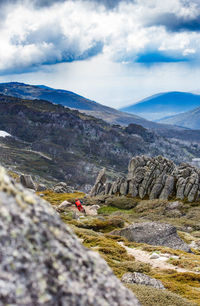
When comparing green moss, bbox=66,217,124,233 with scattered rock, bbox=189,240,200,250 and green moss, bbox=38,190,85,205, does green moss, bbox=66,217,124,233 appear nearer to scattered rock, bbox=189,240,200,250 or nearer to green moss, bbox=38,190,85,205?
scattered rock, bbox=189,240,200,250

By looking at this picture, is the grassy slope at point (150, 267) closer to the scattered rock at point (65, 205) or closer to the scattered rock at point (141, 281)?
the scattered rock at point (141, 281)

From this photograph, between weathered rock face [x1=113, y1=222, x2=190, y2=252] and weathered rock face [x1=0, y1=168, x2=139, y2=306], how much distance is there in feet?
95.3

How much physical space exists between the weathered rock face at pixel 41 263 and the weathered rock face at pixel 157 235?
2906 centimetres

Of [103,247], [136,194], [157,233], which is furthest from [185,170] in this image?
[103,247]

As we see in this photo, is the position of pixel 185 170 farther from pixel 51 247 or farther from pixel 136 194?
pixel 51 247

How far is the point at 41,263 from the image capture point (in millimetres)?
3748

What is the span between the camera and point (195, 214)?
52125mm

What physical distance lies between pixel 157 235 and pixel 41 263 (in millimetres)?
30238

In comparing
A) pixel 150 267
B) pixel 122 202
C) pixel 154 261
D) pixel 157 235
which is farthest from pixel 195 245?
pixel 122 202

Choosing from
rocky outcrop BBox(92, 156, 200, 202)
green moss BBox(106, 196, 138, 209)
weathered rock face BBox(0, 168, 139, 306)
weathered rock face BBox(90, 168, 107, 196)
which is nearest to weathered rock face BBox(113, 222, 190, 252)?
weathered rock face BBox(0, 168, 139, 306)

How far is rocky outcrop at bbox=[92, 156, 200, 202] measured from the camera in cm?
6316

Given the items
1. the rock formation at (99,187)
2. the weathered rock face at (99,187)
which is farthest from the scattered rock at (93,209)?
the rock formation at (99,187)

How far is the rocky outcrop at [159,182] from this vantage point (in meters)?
63.2

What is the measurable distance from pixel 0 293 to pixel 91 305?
1.22m
